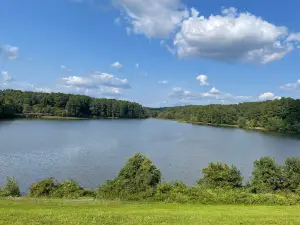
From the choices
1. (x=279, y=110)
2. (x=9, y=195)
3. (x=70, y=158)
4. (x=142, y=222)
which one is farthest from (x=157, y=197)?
(x=279, y=110)

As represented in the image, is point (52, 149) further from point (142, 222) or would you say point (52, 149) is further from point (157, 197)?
point (142, 222)

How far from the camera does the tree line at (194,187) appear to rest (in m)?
18.6

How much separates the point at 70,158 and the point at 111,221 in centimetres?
3284

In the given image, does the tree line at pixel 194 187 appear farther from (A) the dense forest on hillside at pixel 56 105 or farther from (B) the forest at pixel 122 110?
(A) the dense forest on hillside at pixel 56 105

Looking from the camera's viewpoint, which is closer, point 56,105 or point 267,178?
point 267,178

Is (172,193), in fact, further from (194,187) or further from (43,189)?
(43,189)

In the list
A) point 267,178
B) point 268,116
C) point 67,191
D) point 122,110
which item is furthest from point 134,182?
point 122,110

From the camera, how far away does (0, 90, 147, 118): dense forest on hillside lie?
13314 centimetres

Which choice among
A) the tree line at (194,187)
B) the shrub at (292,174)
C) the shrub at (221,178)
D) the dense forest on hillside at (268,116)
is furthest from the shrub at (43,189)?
the dense forest on hillside at (268,116)

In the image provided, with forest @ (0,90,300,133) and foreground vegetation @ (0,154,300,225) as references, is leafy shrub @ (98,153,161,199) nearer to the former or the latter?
foreground vegetation @ (0,154,300,225)

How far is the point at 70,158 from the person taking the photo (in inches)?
1630

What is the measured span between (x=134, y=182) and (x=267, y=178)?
398 inches

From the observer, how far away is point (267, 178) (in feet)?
72.5

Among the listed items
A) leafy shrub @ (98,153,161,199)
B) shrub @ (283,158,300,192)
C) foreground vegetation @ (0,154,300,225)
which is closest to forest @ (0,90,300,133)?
shrub @ (283,158,300,192)
